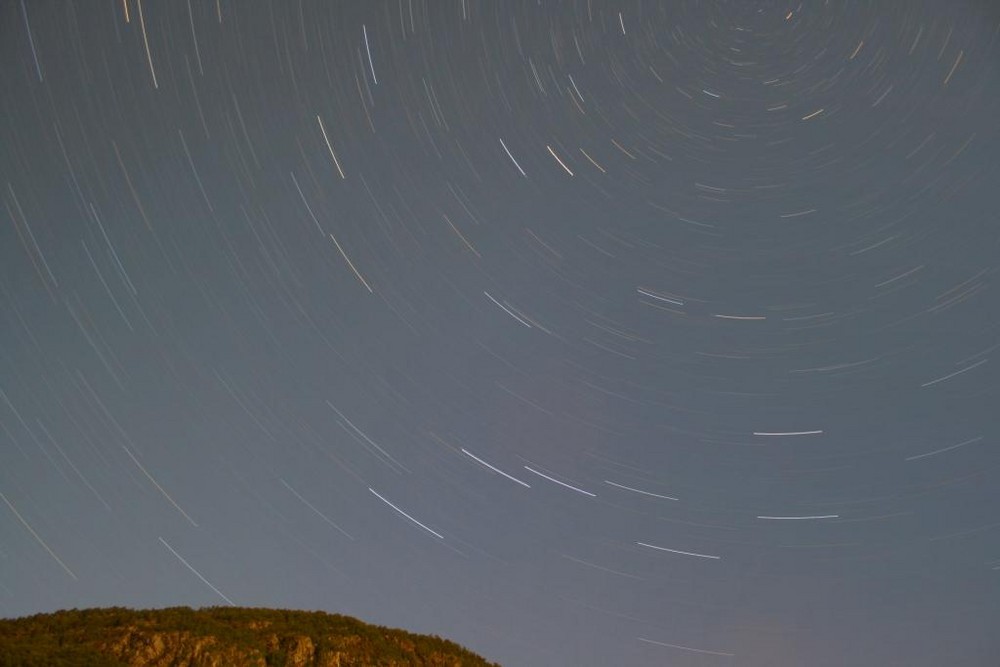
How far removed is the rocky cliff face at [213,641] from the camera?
24922 millimetres

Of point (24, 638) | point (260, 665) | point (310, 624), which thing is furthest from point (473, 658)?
point (24, 638)

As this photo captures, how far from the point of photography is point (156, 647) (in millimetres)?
25891

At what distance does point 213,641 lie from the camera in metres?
27.0

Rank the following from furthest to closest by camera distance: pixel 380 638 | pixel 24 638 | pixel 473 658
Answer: pixel 473 658 < pixel 380 638 < pixel 24 638

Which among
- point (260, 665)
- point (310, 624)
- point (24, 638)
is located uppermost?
point (310, 624)

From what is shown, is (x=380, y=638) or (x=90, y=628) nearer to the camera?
(x=90, y=628)

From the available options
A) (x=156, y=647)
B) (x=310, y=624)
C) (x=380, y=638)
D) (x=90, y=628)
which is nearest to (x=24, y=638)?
(x=90, y=628)

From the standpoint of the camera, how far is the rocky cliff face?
24.9 meters

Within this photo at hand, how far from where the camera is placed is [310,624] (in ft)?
103

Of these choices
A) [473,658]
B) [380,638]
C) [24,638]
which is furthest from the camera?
[473,658]

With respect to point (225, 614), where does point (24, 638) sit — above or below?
below

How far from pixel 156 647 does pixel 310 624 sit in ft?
22.3

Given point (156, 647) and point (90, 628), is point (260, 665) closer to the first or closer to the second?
point (156, 647)

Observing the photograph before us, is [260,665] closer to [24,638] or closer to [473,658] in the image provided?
[24,638]
